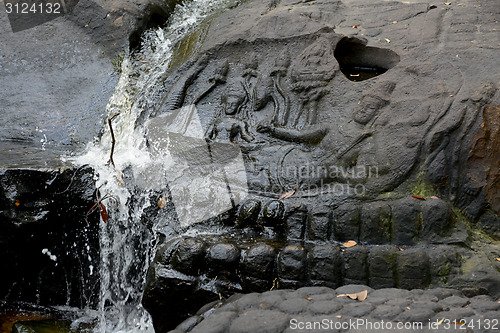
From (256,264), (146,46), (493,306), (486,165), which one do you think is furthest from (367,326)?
(146,46)

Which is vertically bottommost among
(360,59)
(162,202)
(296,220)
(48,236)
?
(296,220)

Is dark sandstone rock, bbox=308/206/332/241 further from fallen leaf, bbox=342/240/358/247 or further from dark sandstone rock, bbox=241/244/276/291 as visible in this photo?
dark sandstone rock, bbox=241/244/276/291

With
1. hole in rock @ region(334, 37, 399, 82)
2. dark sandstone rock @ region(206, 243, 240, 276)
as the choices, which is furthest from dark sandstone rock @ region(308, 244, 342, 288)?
hole in rock @ region(334, 37, 399, 82)

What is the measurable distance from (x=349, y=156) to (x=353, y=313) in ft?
5.17

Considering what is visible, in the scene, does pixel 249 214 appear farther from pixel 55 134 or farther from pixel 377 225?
pixel 55 134

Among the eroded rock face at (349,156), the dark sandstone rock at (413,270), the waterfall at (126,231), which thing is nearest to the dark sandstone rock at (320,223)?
the eroded rock face at (349,156)

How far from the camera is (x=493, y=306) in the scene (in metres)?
2.10

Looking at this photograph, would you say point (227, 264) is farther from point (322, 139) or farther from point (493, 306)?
point (493, 306)

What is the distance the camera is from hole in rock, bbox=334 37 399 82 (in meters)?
4.15

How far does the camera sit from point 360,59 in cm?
435

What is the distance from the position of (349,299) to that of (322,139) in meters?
1.63
